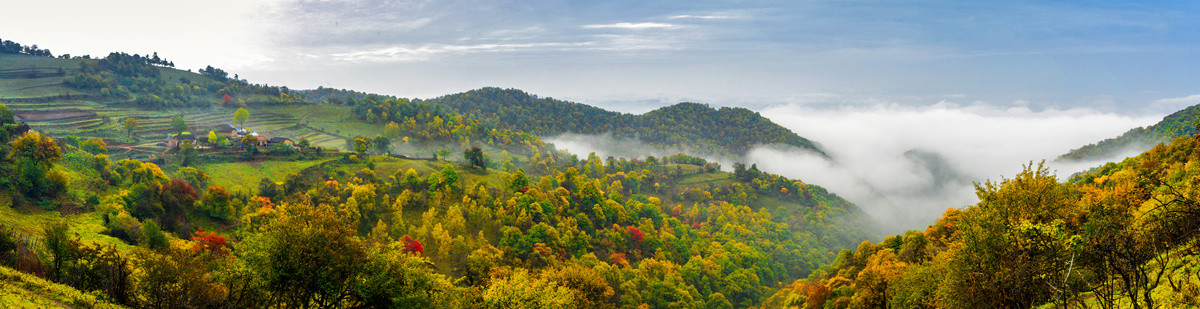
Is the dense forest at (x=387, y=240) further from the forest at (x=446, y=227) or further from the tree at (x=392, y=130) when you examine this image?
the tree at (x=392, y=130)

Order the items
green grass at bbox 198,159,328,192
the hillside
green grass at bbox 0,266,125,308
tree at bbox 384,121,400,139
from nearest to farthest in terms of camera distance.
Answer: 1. green grass at bbox 0,266,125,308
2. the hillside
3. green grass at bbox 198,159,328,192
4. tree at bbox 384,121,400,139

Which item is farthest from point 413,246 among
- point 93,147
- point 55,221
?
point 93,147

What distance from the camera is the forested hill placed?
371 ft

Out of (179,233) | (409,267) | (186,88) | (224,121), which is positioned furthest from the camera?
(186,88)

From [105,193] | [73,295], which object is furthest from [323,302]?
[105,193]

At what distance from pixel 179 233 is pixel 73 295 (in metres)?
35.2

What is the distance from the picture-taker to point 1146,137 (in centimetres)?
13800

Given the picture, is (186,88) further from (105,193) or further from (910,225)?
(910,225)

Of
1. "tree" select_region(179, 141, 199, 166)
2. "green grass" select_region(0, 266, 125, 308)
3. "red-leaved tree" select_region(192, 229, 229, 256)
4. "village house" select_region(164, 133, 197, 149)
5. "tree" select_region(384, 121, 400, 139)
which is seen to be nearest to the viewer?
"green grass" select_region(0, 266, 125, 308)

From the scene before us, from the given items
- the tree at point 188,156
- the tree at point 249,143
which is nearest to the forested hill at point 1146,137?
the tree at point 249,143

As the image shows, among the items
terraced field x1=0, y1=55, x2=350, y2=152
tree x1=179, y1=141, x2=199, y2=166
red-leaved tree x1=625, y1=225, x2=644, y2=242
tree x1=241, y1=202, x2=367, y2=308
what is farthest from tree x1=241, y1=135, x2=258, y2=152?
tree x1=241, y1=202, x2=367, y2=308

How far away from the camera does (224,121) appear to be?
487 feet

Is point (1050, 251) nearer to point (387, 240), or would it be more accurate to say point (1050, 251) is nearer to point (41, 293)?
point (41, 293)

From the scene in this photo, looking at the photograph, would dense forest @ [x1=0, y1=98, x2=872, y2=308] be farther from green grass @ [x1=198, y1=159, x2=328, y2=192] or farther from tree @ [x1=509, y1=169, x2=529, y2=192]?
green grass @ [x1=198, y1=159, x2=328, y2=192]
